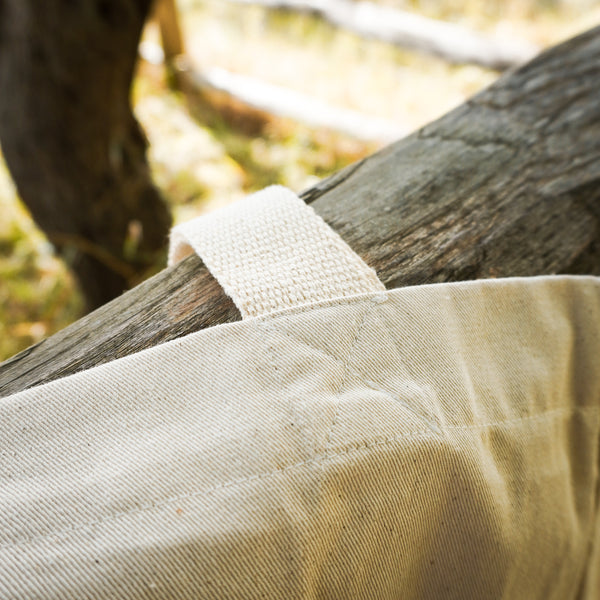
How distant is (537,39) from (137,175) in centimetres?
357

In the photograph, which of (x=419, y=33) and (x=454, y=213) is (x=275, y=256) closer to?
(x=454, y=213)

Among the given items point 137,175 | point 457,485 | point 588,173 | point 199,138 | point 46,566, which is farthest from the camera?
point 199,138

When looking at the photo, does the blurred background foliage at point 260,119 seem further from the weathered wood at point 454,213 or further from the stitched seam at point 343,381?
the stitched seam at point 343,381

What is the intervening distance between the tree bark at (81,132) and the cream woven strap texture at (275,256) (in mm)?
1514

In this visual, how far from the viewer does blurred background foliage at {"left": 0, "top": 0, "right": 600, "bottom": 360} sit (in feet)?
10.4

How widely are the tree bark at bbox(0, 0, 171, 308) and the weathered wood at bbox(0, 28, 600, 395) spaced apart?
4.99ft

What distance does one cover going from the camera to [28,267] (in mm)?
3211

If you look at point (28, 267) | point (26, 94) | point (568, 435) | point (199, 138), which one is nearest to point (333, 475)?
point (568, 435)

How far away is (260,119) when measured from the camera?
4430 millimetres

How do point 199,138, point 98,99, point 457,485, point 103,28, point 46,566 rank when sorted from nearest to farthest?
point 46,566, point 457,485, point 103,28, point 98,99, point 199,138

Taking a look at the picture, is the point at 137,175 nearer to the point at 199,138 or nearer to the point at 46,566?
the point at 199,138

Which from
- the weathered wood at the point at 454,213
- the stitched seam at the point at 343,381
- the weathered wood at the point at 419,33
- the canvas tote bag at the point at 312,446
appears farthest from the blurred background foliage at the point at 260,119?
the stitched seam at the point at 343,381

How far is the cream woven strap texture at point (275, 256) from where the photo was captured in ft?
2.31

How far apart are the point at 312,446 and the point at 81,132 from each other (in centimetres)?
194
